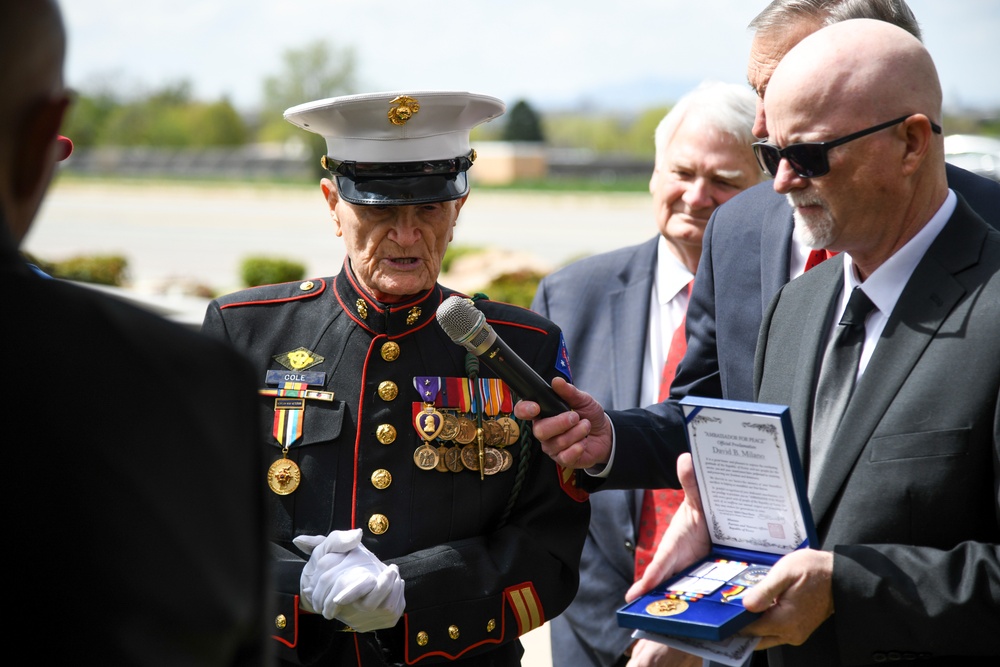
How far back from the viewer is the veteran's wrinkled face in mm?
2535

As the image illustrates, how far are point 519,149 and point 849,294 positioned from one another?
44.3 metres

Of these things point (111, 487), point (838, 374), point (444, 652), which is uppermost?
point (111, 487)

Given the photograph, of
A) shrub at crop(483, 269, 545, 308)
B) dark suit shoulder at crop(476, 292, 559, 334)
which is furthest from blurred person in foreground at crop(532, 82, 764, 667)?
shrub at crop(483, 269, 545, 308)

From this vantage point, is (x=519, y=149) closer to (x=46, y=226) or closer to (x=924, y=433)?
(x=46, y=226)

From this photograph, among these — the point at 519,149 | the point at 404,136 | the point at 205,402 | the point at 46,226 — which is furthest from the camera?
the point at 519,149

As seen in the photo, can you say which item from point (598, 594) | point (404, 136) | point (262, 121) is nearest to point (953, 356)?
point (404, 136)

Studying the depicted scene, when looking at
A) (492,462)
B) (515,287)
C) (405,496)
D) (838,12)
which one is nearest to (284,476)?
(405,496)

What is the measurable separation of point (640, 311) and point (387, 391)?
1365 millimetres

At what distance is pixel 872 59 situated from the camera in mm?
2148

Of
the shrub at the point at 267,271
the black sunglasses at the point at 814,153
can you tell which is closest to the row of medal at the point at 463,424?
the black sunglasses at the point at 814,153

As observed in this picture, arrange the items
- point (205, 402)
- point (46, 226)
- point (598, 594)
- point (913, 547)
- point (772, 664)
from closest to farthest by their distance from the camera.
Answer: point (205, 402), point (913, 547), point (772, 664), point (598, 594), point (46, 226)

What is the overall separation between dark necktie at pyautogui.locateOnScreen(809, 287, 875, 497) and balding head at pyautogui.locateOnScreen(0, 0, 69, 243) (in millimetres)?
1607

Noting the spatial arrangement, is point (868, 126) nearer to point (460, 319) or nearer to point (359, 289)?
point (460, 319)

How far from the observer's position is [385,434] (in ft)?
8.33
